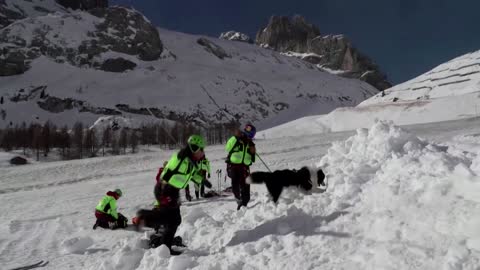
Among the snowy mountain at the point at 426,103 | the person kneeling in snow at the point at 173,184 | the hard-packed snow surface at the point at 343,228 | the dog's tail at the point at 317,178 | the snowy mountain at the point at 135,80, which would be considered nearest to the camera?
the hard-packed snow surface at the point at 343,228

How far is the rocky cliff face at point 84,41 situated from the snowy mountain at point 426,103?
112m

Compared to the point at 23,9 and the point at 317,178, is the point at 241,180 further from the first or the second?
the point at 23,9

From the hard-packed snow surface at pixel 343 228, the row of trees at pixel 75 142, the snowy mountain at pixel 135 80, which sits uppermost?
the snowy mountain at pixel 135 80

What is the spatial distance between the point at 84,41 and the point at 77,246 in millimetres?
160020

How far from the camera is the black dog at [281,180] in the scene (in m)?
6.69

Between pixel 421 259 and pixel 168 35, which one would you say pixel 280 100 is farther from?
pixel 421 259

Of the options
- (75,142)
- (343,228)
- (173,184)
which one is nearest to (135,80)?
(75,142)

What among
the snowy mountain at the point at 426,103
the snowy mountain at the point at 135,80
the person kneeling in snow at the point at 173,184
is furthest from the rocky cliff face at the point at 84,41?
the person kneeling in snow at the point at 173,184

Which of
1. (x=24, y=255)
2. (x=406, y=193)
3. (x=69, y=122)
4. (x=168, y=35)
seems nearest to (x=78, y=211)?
(x=24, y=255)

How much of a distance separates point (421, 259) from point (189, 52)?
182 meters

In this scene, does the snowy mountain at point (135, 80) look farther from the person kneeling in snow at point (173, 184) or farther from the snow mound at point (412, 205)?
the snow mound at point (412, 205)

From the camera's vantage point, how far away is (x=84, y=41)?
148250mm

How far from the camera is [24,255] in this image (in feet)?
21.4

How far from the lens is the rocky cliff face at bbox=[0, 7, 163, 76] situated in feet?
441
